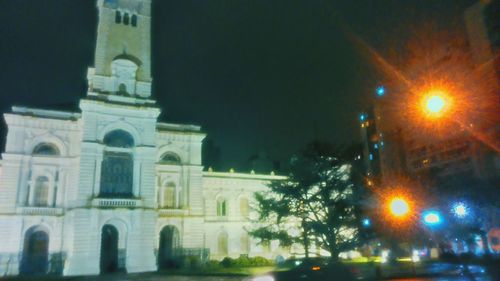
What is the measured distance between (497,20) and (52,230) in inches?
2284

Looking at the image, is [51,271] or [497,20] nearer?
[51,271]

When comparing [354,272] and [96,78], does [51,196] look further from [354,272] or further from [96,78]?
[354,272]

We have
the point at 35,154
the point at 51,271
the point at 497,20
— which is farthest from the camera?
the point at 497,20

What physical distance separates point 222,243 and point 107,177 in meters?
17.0

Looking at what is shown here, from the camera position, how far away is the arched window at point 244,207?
50250 millimetres

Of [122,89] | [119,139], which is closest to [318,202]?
[119,139]

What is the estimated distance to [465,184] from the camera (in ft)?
133

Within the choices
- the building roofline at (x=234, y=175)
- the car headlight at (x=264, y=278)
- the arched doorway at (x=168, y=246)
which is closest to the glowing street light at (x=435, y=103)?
the car headlight at (x=264, y=278)

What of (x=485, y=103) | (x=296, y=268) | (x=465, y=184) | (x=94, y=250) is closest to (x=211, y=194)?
(x=94, y=250)

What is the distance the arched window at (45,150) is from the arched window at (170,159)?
409 inches

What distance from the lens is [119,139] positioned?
129ft

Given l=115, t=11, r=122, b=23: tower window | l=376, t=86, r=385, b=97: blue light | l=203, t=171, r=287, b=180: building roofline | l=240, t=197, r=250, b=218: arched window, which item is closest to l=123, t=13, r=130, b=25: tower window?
l=115, t=11, r=122, b=23: tower window

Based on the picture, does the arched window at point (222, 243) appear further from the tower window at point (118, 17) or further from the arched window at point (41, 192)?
the tower window at point (118, 17)

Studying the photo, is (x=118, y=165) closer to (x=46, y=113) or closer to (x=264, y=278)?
(x=46, y=113)
